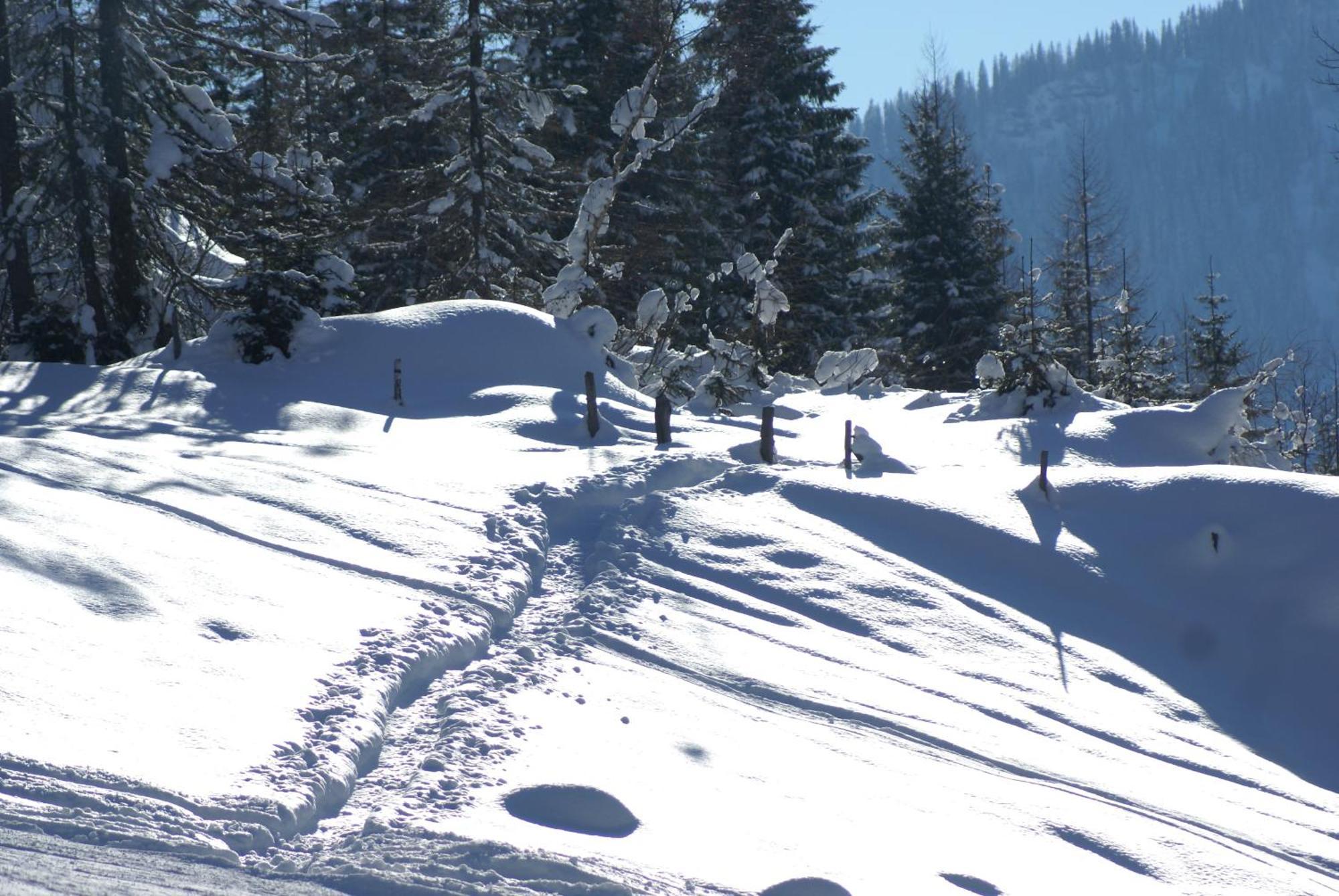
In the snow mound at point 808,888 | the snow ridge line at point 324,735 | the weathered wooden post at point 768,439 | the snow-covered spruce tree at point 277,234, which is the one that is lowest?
the snow mound at point 808,888

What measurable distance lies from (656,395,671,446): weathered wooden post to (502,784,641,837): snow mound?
6936 millimetres

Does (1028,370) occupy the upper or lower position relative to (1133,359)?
lower

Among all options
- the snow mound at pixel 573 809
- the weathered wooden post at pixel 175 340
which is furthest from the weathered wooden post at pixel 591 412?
the snow mound at pixel 573 809

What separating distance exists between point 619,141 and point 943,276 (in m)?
8.77

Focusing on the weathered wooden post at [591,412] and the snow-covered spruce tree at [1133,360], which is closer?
the weathered wooden post at [591,412]

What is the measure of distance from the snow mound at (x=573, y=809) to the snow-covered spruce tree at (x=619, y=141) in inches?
772

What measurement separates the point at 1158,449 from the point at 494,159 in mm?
12601

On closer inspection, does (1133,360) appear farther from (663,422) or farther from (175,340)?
(175,340)

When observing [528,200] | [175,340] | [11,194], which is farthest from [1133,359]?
[11,194]

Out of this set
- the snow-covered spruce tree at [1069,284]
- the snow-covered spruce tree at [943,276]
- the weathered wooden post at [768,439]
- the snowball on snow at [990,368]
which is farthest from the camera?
the snow-covered spruce tree at [1069,284]

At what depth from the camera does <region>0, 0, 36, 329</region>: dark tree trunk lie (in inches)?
607

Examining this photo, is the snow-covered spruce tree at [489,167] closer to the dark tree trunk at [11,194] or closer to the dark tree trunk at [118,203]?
the dark tree trunk at [118,203]

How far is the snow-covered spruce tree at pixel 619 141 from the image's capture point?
2509 cm

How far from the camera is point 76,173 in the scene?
15.2 metres
